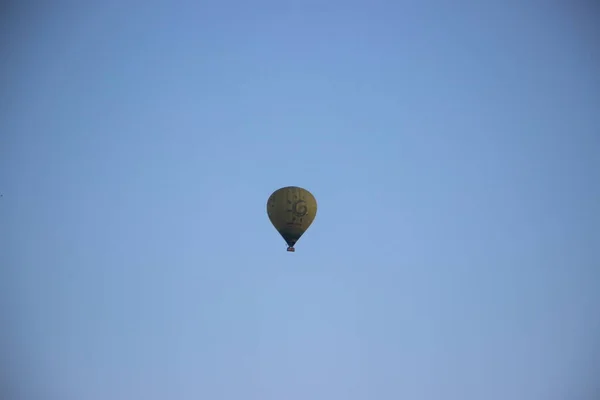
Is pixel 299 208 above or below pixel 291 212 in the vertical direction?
above

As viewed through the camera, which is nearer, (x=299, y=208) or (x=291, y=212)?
(x=291, y=212)
